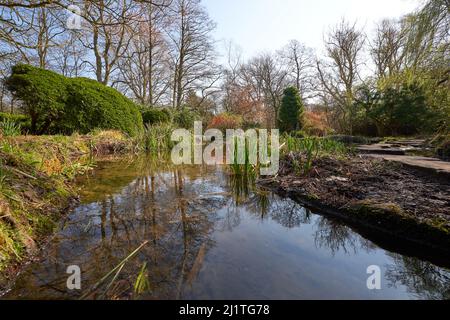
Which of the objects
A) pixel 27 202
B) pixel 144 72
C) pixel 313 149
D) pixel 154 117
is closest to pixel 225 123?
→ pixel 154 117

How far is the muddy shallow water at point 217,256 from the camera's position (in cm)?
117

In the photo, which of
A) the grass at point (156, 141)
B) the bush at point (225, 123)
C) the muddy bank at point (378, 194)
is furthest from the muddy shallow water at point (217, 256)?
the bush at point (225, 123)

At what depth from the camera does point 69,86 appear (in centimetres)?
666

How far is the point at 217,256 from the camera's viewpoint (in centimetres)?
150

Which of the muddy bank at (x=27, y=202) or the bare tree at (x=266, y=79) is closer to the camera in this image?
the muddy bank at (x=27, y=202)

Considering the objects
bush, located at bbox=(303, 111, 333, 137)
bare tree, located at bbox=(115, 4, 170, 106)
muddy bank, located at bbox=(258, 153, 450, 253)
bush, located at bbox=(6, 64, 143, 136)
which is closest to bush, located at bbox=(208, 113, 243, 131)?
bush, located at bbox=(303, 111, 333, 137)

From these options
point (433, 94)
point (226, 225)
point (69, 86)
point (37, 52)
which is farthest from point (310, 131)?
point (37, 52)

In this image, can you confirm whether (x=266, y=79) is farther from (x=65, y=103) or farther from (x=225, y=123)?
(x=65, y=103)

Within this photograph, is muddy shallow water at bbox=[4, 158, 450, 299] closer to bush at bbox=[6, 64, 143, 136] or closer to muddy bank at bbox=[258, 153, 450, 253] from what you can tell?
muddy bank at bbox=[258, 153, 450, 253]

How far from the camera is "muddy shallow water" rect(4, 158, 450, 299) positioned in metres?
1.17

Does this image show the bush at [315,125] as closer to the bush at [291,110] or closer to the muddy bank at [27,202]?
the bush at [291,110]

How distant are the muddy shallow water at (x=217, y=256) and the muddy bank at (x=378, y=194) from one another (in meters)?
0.20

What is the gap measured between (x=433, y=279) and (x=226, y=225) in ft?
4.35
